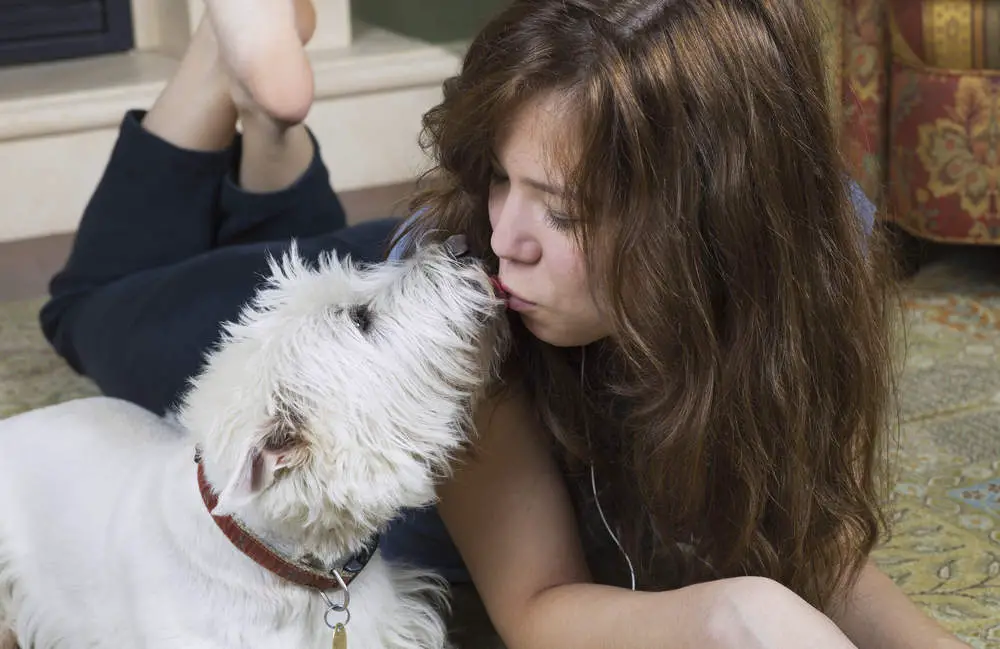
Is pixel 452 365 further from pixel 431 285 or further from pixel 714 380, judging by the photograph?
pixel 714 380

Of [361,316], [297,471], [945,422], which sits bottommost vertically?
[945,422]

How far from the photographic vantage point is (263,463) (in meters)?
1.09

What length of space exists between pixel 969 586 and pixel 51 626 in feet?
3.54

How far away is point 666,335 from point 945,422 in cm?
101

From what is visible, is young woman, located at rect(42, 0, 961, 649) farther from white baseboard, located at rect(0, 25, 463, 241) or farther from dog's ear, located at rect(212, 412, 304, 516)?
white baseboard, located at rect(0, 25, 463, 241)

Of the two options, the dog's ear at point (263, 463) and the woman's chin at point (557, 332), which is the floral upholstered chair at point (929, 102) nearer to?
the woman's chin at point (557, 332)

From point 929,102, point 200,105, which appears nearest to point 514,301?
point 200,105

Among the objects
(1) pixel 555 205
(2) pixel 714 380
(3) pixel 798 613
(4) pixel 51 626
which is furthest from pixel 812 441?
(4) pixel 51 626

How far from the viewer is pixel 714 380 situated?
4.12 ft

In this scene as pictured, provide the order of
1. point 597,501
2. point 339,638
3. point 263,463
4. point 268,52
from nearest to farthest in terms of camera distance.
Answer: point 263,463 → point 339,638 → point 597,501 → point 268,52

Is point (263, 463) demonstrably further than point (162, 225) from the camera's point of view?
No

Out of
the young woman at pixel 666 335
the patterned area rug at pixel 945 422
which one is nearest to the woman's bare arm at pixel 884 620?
the young woman at pixel 666 335

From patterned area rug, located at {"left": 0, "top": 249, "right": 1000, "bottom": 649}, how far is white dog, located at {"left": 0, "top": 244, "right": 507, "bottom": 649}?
701 mm

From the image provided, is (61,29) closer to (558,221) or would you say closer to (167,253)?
(167,253)
